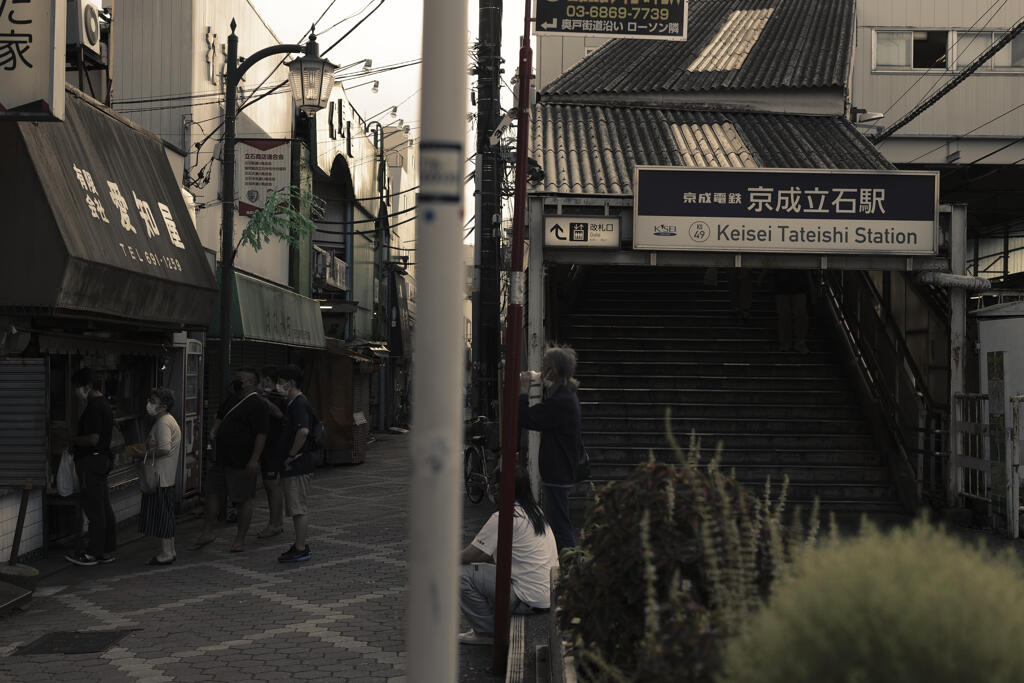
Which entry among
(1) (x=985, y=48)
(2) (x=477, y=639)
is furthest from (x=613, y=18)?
(1) (x=985, y=48)

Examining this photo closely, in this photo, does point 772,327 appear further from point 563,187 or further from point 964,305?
point 563,187

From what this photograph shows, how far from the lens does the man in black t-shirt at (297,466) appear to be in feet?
35.8

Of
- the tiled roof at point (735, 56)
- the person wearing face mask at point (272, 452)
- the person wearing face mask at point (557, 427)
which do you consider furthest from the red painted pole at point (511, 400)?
the tiled roof at point (735, 56)

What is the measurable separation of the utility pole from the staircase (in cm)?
185

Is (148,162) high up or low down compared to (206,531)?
up

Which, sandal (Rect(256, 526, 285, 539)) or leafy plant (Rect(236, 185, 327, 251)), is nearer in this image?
sandal (Rect(256, 526, 285, 539))

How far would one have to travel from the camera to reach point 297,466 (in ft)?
37.0

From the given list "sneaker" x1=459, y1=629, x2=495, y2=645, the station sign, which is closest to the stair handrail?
the station sign

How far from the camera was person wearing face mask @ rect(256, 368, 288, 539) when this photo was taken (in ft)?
39.5

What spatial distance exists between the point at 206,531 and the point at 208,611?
3143 mm

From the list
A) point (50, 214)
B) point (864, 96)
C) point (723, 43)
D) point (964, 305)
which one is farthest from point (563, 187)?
point (864, 96)

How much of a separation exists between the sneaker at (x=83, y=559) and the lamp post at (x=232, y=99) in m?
4.39

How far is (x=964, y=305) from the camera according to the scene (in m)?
13.2

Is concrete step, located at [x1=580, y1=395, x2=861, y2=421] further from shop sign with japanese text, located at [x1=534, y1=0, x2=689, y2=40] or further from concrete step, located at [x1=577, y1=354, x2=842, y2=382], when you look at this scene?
shop sign with japanese text, located at [x1=534, y1=0, x2=689, y2=40]
